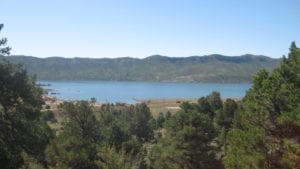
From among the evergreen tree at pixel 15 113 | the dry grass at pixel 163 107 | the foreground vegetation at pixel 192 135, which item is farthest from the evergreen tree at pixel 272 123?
the dry grass at pixel 163 107

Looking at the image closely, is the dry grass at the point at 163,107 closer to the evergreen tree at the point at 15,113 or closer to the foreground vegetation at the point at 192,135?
the foreground vegetation at the point at 192,135

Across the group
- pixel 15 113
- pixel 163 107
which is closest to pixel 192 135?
pixel 15 113

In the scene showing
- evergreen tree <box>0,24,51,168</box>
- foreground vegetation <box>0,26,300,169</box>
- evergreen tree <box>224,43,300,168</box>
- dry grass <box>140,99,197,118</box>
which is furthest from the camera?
dry grass <box>140,99,197,118</box>

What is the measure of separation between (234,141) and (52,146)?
14240 mm

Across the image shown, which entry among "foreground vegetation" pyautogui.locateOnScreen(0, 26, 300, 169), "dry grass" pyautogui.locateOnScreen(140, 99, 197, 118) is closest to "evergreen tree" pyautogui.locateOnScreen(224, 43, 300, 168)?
"foreground vegetation" pyautogui.locateOnScreen(0, 26, 300, 169)

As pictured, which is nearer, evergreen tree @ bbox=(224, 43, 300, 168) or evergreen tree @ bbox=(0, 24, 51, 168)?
evergreen tree @ bbox=(0, 24, 51, 168)

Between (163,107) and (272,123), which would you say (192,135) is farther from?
(163,107)

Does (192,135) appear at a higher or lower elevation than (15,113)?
lower

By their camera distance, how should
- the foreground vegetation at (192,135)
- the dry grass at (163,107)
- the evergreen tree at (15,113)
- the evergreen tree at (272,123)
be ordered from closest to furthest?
the evergreen tree at (15,113)
the foreground vegetation at (192,135)
the evergreen tree at (272,123)
the dry grass at (163,107)

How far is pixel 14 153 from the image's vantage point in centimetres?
2170

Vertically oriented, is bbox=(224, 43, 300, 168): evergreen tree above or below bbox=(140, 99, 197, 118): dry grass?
above

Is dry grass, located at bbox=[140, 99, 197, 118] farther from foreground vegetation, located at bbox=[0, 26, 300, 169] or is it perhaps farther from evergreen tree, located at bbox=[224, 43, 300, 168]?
evergreen tree, located at bbox=[224, 43, 300, 168]

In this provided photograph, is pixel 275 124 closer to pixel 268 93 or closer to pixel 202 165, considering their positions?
pixel 268 93

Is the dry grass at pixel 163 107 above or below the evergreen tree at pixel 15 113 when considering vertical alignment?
below
